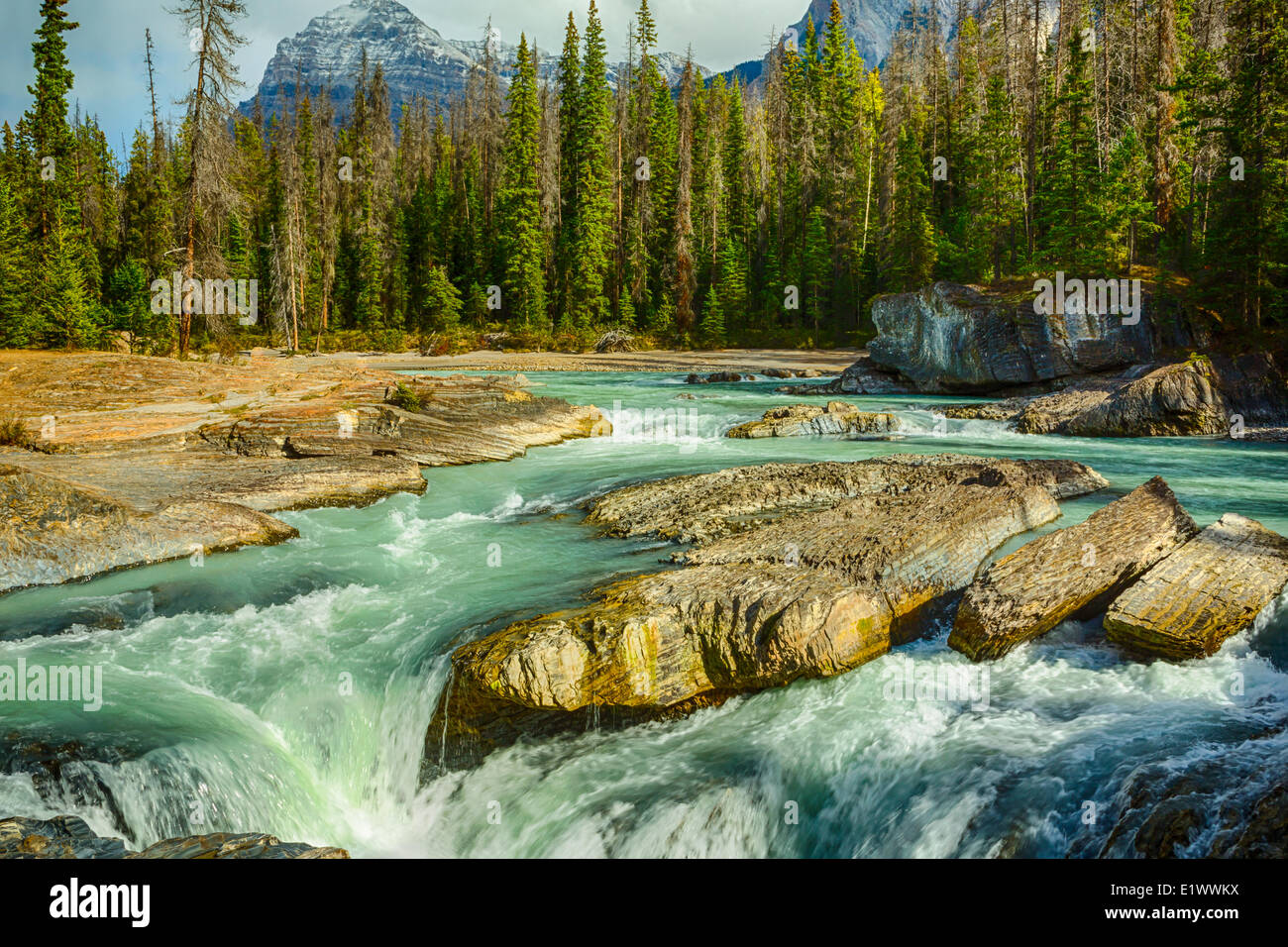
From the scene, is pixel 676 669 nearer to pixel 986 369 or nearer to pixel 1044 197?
pixel 986 369

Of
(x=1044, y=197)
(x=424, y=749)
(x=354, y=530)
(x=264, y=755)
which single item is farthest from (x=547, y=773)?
(x=1044, y=197)

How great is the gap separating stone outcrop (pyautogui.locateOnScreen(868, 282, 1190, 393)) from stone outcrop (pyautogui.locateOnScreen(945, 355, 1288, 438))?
15.1ft

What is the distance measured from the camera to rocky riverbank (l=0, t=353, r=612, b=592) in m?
10.2

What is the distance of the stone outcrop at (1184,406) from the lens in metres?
19.9

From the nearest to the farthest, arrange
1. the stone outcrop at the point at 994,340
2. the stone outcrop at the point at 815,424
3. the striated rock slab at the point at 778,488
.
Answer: the striated rock slab at the point at 778,488 → the stone outcrop at the point at 815,424 → the stone outcrop at the point at 994,340

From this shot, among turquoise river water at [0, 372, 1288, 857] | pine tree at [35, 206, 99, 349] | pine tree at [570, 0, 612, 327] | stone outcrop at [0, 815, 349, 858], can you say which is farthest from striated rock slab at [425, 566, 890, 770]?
pine tree at [570, 0, 612, 327]

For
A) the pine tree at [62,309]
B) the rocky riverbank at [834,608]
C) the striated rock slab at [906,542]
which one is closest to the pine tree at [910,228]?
the striated rock slab at [906,542]

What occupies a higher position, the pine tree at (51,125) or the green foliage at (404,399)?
the pine tree at (51,125)

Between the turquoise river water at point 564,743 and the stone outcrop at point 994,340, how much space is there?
21493 mm

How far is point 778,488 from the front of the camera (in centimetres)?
1190

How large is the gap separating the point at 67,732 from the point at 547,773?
3711 millimetres

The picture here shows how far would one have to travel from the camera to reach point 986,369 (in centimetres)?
2814

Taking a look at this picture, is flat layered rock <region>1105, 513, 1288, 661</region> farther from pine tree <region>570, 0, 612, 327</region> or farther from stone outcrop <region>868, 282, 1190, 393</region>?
pine tree <region>570, 0, 612, 327</region>

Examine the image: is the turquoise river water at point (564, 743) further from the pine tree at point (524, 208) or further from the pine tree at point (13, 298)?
the pine tree at point (524, 208)
